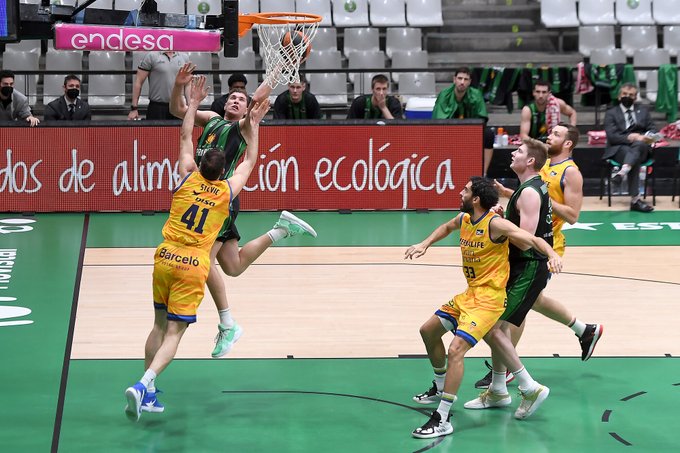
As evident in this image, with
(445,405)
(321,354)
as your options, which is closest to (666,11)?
(321,354)

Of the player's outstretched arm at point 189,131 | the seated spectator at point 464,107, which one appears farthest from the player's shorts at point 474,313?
the seated spectator at point 464,107

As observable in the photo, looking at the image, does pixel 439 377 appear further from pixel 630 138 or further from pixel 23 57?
pixel 23 57

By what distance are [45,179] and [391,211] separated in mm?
4916

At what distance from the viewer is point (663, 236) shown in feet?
50.0

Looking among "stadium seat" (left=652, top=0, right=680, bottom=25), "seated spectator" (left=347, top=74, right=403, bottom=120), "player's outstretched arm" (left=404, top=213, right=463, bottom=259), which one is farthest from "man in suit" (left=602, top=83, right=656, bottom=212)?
"player's outstretched arm" (left=404, top=213, right=463, bottom=259)

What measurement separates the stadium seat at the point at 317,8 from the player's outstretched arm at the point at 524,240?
45.2ft

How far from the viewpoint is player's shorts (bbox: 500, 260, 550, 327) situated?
27.3 feet

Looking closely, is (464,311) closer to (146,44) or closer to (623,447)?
(623,447)

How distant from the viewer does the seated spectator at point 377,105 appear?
16.8 metres

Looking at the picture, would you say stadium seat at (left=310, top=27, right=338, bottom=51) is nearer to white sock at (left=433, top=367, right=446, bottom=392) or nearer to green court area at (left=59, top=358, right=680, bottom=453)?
green court area at (left=59, top=358, right=680, bottom=453)

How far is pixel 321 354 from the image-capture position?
9789 millimetres

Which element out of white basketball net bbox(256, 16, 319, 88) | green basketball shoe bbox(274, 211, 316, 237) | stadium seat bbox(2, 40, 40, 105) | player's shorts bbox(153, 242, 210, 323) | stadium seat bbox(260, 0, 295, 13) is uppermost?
stadium seat bbox(260, 0, 295, 13)

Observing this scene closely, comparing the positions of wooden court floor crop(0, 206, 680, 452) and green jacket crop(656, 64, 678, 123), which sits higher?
green jacket crop(656, 64, 678, 123)

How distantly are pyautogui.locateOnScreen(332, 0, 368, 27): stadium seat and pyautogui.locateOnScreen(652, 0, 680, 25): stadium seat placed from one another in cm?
553
